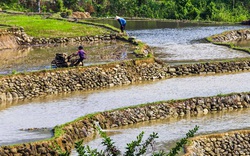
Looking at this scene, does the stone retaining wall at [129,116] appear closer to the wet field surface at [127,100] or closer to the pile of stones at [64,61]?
the wet field surface at [127,100]

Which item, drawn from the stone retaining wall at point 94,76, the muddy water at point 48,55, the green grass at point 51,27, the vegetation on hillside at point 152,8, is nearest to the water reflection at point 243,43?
the muddy water at point 48,55

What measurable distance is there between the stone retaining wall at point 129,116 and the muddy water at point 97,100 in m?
0.91

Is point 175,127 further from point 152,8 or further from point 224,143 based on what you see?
point 152,8

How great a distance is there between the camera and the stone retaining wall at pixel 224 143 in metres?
25.1

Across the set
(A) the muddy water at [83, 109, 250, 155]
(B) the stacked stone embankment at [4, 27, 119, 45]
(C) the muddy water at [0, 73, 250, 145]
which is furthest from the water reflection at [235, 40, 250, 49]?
(A) the muddy water at [83, 109, 250, 155]

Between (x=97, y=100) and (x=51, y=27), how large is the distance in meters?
23.7

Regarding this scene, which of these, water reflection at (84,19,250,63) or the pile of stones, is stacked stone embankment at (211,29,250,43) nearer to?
water reflection at (84,19,250,63)

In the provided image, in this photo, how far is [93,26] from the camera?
58375 mm

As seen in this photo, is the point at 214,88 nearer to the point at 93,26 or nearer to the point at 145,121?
the point at 145,121

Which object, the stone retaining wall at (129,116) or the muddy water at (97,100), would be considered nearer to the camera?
the stone retaining wall at (129,116)

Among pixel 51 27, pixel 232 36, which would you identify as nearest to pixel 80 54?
pixel 51 27

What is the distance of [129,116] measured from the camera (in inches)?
1144

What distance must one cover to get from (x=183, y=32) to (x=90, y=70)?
27.6 metres

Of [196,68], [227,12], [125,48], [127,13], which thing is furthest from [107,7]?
[196,68]
